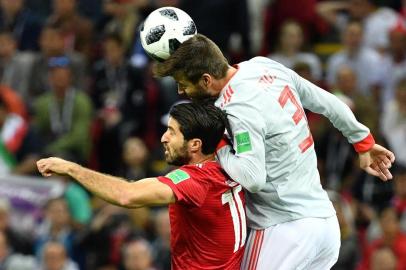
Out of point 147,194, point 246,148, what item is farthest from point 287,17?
point 147,194

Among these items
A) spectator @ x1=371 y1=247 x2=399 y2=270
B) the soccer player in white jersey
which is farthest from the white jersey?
spectator @ x1=371 y1=247 x2=399 y2=270

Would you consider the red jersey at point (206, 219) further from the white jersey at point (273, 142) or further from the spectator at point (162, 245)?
the spectator at point (162, 245)

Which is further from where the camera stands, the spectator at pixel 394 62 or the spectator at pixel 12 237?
the spectator at pixel 394 62

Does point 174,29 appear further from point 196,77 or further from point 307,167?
point 307,167

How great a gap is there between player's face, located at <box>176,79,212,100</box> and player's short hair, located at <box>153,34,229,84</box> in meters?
0.03

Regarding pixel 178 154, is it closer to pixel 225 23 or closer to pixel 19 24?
pixel 225 23

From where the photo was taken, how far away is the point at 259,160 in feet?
20.5

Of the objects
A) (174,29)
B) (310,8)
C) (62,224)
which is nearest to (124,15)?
(310,8)

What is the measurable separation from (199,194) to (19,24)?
833 centimetres

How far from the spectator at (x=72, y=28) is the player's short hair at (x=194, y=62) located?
739cm

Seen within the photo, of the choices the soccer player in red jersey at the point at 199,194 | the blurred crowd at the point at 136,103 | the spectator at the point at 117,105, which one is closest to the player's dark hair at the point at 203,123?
the soccer player in red jersey at the point at 199,194

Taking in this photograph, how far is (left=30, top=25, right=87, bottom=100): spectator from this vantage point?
13.4 meters

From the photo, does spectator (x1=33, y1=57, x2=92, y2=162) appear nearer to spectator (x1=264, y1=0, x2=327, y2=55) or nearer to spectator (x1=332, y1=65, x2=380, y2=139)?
spectator (x1=264, y1=0, x2=327, y2=55)

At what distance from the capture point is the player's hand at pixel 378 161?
7.00m
